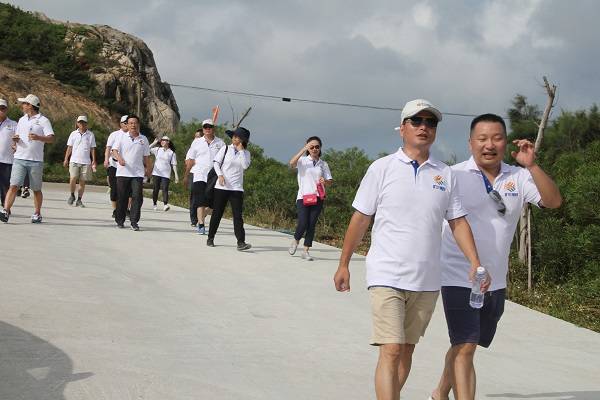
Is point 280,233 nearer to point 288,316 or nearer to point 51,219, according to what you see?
point 51,219

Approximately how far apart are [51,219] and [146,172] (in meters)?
1.82

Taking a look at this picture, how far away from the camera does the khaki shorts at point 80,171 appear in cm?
1750

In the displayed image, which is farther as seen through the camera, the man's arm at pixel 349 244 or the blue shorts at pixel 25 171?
the blue shorts at pixel 25 171

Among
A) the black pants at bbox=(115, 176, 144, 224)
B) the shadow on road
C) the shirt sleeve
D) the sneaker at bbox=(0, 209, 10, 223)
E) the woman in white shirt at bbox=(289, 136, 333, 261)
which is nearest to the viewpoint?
the shirt sleeve

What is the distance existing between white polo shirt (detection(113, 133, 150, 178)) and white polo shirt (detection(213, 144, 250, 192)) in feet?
6.33

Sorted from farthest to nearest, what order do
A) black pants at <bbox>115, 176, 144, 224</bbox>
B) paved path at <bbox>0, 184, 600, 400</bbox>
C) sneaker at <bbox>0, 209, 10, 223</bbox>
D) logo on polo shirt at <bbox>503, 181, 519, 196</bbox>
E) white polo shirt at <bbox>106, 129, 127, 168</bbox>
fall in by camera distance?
white polo shirt at <bbox>106, 129, 127, 168</bbox> < black pants at <bbox>115, 176, 144, 224</bbox> < sneaker at <bbox>0, 209, 10, 223</bbox> < paved path at <bbox>0, 184, 600, 400</bbox> < logo on polo shirt at <bbox>503, 181, 519, 196</bbox>

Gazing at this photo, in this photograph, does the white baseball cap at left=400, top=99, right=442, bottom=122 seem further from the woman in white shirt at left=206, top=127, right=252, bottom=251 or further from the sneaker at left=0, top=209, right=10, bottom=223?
the sneaker at left=0, top=209, right=10, bottom=223

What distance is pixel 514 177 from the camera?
5223 mm

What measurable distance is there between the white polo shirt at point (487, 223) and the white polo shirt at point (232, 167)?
7.43 metres

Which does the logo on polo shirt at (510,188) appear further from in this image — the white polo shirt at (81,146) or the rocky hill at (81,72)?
the rocky hill at (81,72)

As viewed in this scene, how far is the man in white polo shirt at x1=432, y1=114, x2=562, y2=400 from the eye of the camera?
4973mm

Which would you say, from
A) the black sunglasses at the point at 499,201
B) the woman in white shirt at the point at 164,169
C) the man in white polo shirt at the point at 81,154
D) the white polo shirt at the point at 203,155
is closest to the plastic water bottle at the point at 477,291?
the black sunglasses at the point at 499,201

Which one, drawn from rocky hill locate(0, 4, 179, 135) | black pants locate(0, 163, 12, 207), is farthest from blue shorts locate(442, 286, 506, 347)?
rocky hill locate(0, 4, 179, 135)

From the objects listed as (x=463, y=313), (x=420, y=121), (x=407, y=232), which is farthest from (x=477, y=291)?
(x=420, y=121)
